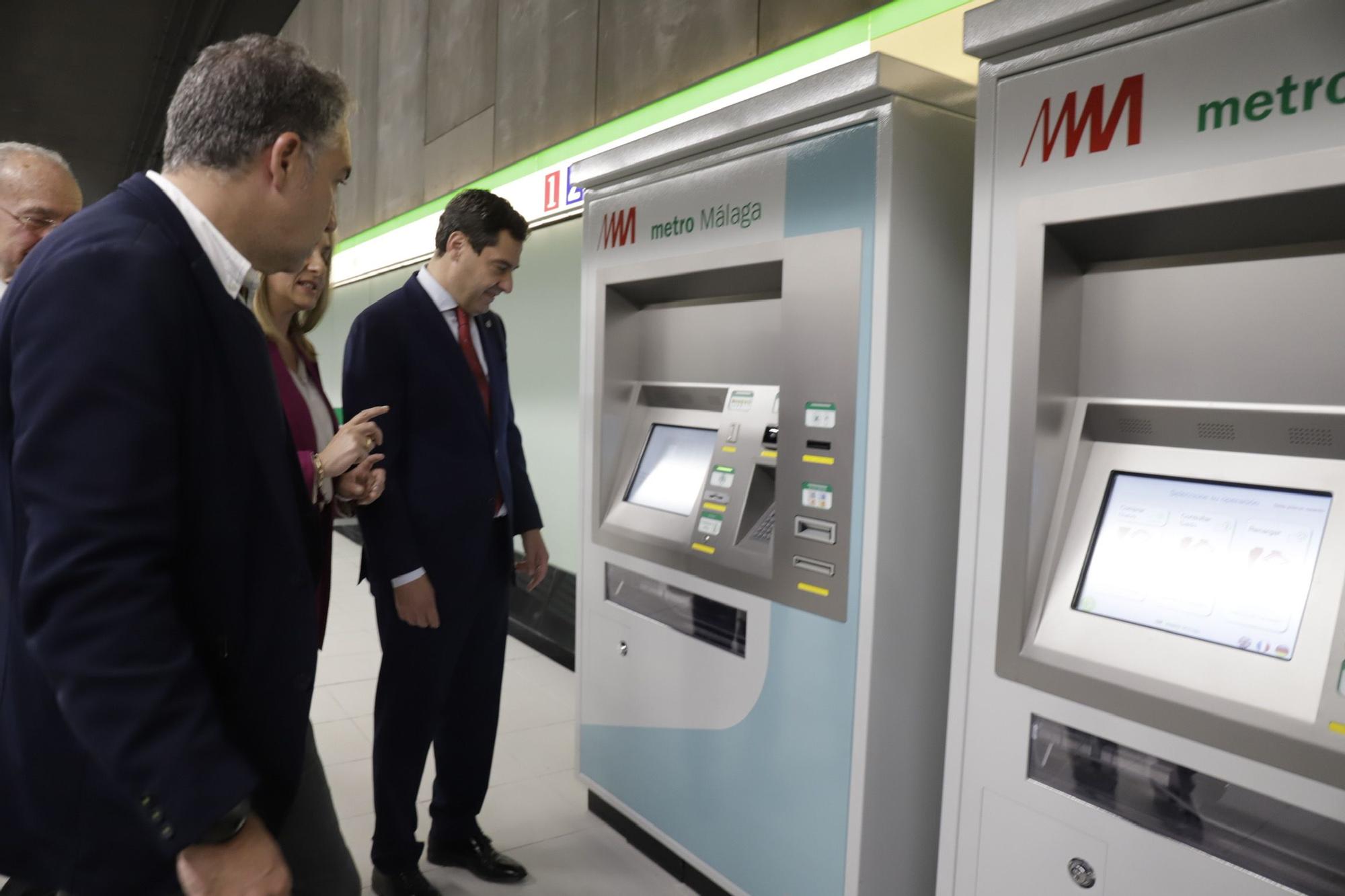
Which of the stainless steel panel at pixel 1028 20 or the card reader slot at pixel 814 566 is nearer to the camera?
the stainless steel panel at pixel 1028 20

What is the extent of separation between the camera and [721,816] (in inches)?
85.0

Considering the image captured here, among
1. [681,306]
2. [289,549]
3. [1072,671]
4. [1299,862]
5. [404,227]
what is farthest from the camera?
[404,227]

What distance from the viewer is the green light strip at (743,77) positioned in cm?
251

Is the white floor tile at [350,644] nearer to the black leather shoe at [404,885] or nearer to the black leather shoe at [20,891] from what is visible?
the black leather shoe at [404,885]

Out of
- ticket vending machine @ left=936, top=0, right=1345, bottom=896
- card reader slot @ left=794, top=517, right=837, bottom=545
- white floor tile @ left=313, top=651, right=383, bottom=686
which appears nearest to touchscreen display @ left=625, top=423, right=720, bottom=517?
card reader slot @ left=794, top=517, right=837, bottom=545

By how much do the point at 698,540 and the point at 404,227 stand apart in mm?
4244

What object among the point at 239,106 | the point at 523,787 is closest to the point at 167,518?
the point at 239,106

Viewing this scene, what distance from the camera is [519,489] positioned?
97.6 inches

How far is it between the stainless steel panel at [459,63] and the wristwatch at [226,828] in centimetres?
446

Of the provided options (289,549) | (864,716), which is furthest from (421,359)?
(864,716)

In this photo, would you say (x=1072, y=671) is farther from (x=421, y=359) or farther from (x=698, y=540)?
(x=421, y=359)

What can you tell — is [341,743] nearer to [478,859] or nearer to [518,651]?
[478,859]

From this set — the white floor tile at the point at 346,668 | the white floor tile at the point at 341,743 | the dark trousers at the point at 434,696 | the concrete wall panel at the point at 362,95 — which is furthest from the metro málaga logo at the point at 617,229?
the concrete wall panel at the point at 362,95

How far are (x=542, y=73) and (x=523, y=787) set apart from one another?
3.27 metres
